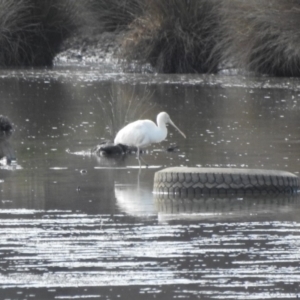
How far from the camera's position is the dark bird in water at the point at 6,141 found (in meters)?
14.1

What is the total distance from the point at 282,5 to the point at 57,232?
22.3m

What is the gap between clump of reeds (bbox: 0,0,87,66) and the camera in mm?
38562

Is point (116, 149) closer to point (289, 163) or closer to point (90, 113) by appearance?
point (289, 163)

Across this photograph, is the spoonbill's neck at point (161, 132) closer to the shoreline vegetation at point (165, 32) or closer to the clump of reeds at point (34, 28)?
the shoreline vegetation at point (165, 32)

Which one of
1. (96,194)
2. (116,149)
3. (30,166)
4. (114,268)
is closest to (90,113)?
(116,149)

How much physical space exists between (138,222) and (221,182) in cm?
173

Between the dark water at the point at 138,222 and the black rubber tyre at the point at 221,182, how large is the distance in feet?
0.79

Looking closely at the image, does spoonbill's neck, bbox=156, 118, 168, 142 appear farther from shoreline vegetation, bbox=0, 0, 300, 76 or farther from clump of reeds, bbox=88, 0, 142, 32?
clump of reeds, bbox=88, 0, 142, 32

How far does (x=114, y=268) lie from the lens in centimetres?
759

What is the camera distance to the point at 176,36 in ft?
114

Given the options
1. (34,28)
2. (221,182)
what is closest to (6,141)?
(221,182)

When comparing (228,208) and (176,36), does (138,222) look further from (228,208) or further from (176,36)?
(176,36)

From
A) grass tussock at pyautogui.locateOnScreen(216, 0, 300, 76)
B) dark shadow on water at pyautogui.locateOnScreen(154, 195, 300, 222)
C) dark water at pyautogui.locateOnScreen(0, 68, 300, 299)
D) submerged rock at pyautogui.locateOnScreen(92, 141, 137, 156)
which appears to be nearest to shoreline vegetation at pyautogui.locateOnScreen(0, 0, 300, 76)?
grass tussock at pyautogui.locateOnScreen(216, 0, 300, 76)

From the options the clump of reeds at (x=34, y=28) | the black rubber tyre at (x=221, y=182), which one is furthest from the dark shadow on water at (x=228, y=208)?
the clump of reeds at (x=34, y=28)
